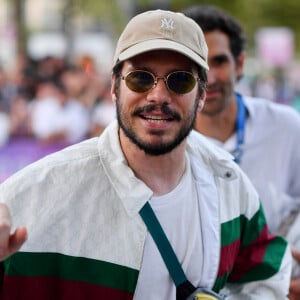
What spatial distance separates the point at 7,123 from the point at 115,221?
7.05m

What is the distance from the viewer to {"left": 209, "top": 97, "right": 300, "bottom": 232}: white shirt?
14.1 ft

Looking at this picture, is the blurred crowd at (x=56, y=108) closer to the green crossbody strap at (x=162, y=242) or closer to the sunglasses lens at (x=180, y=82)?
the sunglasses lens at (x=180, y=82)

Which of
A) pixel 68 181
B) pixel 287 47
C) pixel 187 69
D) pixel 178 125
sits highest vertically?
pixel 187 69

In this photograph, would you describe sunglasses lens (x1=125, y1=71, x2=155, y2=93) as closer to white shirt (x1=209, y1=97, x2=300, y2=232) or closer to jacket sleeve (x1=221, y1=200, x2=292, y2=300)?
jacket sleeve (x1=221, y1=200, x2=292, y2=300)

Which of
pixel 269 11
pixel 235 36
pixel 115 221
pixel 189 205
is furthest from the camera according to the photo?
pixel 269 11

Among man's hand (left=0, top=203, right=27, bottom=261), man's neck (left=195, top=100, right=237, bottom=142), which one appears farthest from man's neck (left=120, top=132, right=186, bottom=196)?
man's neck (left=195, top=100, right=237, bottom=142)

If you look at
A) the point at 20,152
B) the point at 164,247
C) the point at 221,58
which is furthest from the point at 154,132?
the point at 20,152

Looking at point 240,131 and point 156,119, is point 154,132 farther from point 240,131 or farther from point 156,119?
point 240,131

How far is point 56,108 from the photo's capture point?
10.1m

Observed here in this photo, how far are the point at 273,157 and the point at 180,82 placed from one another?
59.4 inches

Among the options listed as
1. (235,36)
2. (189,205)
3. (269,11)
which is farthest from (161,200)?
(269,11)

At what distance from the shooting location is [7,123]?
973 cm

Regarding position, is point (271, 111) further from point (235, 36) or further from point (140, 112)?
point (140, 112)

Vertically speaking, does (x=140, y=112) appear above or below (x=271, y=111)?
above
